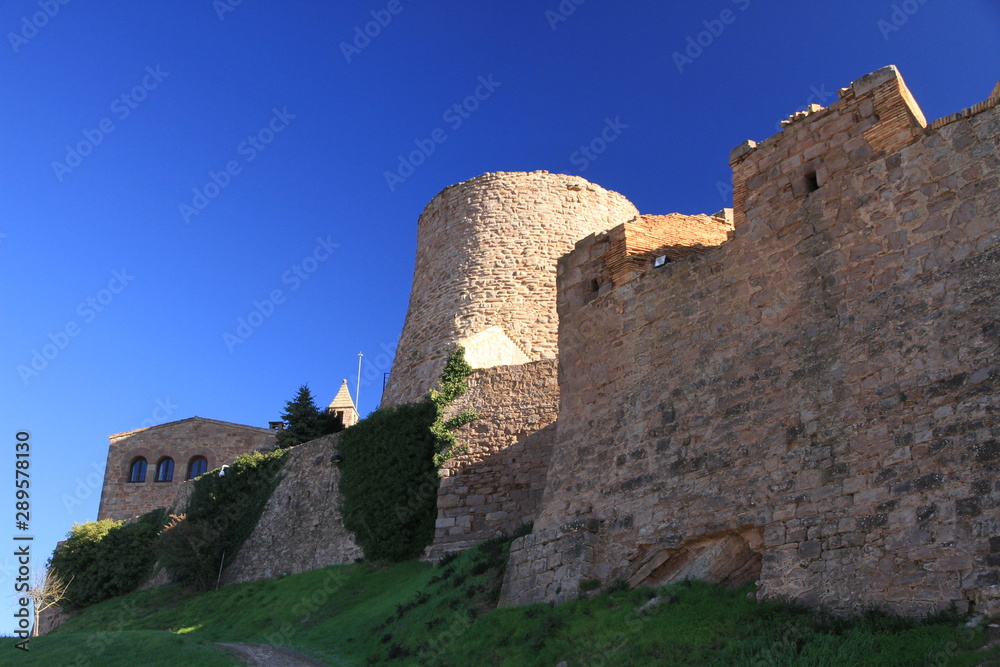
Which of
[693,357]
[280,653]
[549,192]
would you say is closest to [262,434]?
[549,192]

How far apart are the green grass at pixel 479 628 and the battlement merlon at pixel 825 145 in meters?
4.33

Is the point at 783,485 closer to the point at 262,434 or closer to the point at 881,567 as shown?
the point at 881,567

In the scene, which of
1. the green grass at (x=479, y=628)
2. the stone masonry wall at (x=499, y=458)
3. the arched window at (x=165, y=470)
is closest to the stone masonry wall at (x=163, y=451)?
the arched window at (x=165, y=470)

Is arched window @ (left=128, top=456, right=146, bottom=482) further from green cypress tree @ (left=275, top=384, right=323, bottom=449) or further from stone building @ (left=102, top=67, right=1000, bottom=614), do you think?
stone building @ (left=102, top=67, right=1000, bottom=614)

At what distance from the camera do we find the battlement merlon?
8633mm

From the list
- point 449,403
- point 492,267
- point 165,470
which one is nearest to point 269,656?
point 449,403

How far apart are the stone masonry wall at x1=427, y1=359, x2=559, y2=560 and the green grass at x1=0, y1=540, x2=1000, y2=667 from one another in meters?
1.20

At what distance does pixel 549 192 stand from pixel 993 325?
Result: 1584 cm

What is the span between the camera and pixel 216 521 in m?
20.6

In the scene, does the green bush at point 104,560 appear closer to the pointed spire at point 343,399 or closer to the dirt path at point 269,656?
the dirt path at point 269,656

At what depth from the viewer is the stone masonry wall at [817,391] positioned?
285 inches

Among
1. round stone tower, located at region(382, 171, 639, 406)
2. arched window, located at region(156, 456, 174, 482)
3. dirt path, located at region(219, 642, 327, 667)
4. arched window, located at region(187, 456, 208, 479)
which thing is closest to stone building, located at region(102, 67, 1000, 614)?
dirt path, located at region(219, 642, 327, 667)

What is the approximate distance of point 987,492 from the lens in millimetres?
6852

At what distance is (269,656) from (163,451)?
2233 centimetres
